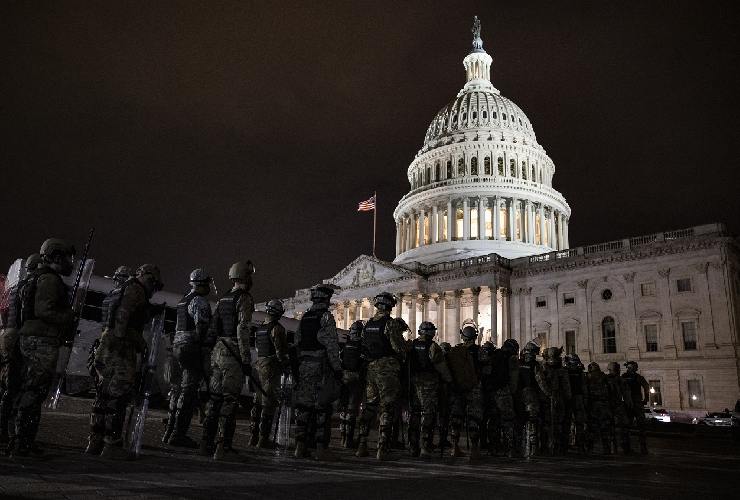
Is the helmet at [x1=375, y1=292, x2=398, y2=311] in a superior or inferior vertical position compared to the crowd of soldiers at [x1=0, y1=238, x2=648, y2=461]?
superior

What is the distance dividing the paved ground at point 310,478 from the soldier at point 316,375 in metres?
0.65

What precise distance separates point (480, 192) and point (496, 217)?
3678 mm

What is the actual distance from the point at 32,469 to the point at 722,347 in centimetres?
4564

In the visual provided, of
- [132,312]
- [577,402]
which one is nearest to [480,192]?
[577,402]

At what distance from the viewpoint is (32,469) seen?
5445mm

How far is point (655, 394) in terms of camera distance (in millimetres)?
42594

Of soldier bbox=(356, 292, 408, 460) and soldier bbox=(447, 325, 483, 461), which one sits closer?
soldier bbox=(356, 292, 408, 460)

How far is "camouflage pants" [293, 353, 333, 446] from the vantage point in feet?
29.5

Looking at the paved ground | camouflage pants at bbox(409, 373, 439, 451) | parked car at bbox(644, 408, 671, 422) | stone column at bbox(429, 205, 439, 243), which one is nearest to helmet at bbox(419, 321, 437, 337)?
camouflage pants at bbox(409, 373, 439, 451)

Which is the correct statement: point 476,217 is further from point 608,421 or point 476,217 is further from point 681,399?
point 608,421

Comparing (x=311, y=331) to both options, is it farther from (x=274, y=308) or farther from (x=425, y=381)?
(x=425, y=381)

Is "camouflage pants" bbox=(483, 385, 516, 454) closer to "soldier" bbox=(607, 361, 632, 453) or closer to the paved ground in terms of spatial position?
the paved ground

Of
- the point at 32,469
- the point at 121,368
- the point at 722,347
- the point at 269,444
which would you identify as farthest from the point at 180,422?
the point at 722,347

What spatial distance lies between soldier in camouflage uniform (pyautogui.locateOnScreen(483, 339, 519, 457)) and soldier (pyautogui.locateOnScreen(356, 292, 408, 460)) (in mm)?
2920
